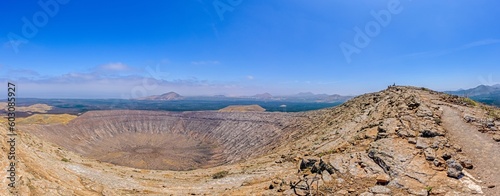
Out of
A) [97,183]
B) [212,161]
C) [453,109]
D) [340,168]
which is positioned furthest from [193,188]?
[212,161]

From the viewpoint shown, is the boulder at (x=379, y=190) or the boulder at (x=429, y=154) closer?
the boulder at (x=379, y=190)

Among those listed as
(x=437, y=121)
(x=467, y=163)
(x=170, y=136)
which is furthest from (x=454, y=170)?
(x=170, y=136)

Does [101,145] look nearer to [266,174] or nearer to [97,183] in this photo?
[97,183]

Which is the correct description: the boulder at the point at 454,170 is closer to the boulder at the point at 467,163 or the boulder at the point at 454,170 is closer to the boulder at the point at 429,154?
the boulder at the point at 467,163

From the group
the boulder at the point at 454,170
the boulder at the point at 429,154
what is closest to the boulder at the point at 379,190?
the boulder at the point at 454,170

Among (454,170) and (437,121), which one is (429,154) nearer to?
(454,170)

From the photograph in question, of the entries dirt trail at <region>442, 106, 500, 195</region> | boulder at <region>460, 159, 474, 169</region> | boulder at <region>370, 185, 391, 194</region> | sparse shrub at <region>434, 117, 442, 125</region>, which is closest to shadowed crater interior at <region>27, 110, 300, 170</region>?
sparse shrub at <region>434, 117, 442, 125</region>

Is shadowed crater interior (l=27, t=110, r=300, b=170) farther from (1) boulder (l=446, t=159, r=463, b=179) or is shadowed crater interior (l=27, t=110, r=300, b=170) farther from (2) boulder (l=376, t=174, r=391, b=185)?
(1) boulder (l=446, t=159, r=463, b=179)
